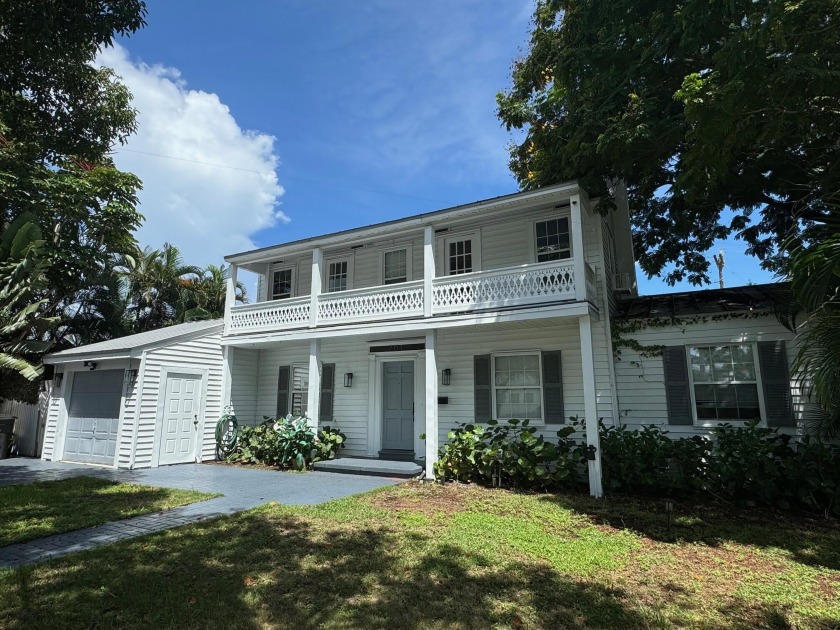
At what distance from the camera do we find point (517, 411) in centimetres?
1070

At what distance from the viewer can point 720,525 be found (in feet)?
21.4

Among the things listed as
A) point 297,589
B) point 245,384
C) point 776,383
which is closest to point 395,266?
point 245,384

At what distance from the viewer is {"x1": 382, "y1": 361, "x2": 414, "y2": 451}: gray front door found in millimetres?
12117

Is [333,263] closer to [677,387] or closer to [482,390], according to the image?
[482,390]

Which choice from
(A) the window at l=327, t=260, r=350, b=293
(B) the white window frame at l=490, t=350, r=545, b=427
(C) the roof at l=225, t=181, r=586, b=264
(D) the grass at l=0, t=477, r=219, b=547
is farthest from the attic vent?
(D) the grass at l=0, t=477, r=219, b=547

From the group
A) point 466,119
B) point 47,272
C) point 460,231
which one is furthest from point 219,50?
point 47,272

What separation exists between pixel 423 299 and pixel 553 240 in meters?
3.38

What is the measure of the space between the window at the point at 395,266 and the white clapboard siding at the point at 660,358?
6.01 m

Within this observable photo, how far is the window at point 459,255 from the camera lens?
38.7 ft

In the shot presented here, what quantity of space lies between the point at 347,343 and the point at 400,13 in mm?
8257

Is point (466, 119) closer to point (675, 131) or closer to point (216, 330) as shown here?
point (675, 131)

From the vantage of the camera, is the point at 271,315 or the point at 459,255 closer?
the point at 459,255

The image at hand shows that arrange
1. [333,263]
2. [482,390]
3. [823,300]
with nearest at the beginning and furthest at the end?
[823,300]
[482,390]
[333,263]

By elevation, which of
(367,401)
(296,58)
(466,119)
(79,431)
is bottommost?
Result: (79,431)
